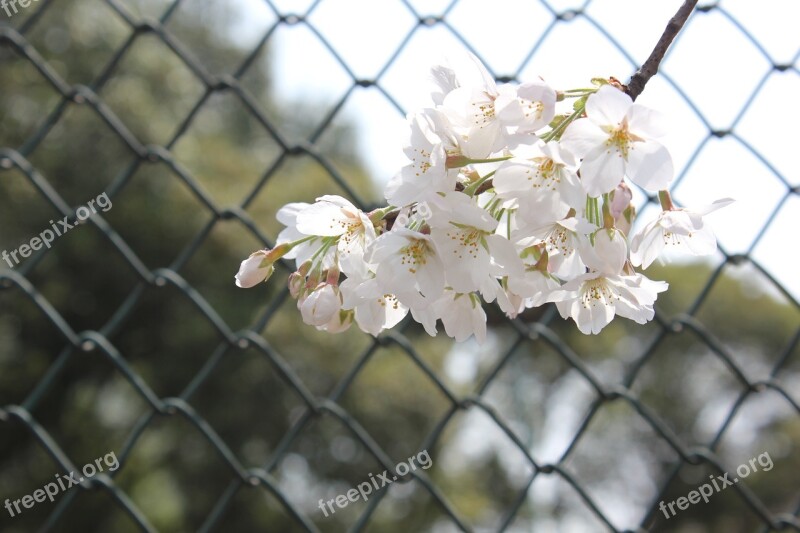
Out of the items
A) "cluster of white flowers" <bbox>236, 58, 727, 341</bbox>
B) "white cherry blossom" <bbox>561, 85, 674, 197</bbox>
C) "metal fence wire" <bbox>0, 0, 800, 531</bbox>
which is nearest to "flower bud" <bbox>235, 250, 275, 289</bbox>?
"cluster of white flowers" <bbox>236, 58, 727, 341</bbox>

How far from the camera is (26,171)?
87 centimetres

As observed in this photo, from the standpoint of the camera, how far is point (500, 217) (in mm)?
295

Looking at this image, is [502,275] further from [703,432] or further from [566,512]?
[703,432]

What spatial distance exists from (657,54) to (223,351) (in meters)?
0.65

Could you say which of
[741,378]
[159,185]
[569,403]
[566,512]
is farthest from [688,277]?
[741,378]

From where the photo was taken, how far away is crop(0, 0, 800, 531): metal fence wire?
2.65 ft

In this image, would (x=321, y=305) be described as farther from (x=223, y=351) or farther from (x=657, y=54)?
(x=223, y=351)

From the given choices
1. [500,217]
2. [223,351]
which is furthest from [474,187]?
[223,351]

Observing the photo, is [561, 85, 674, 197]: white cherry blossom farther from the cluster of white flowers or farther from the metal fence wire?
the metal fence wire

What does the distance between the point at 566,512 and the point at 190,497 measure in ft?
11.1

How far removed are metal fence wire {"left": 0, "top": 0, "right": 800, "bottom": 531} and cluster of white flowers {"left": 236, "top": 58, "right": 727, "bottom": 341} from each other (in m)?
0.50

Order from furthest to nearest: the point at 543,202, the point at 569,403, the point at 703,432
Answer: the point at 703,432, the point at 569,403, the point at 543,202
